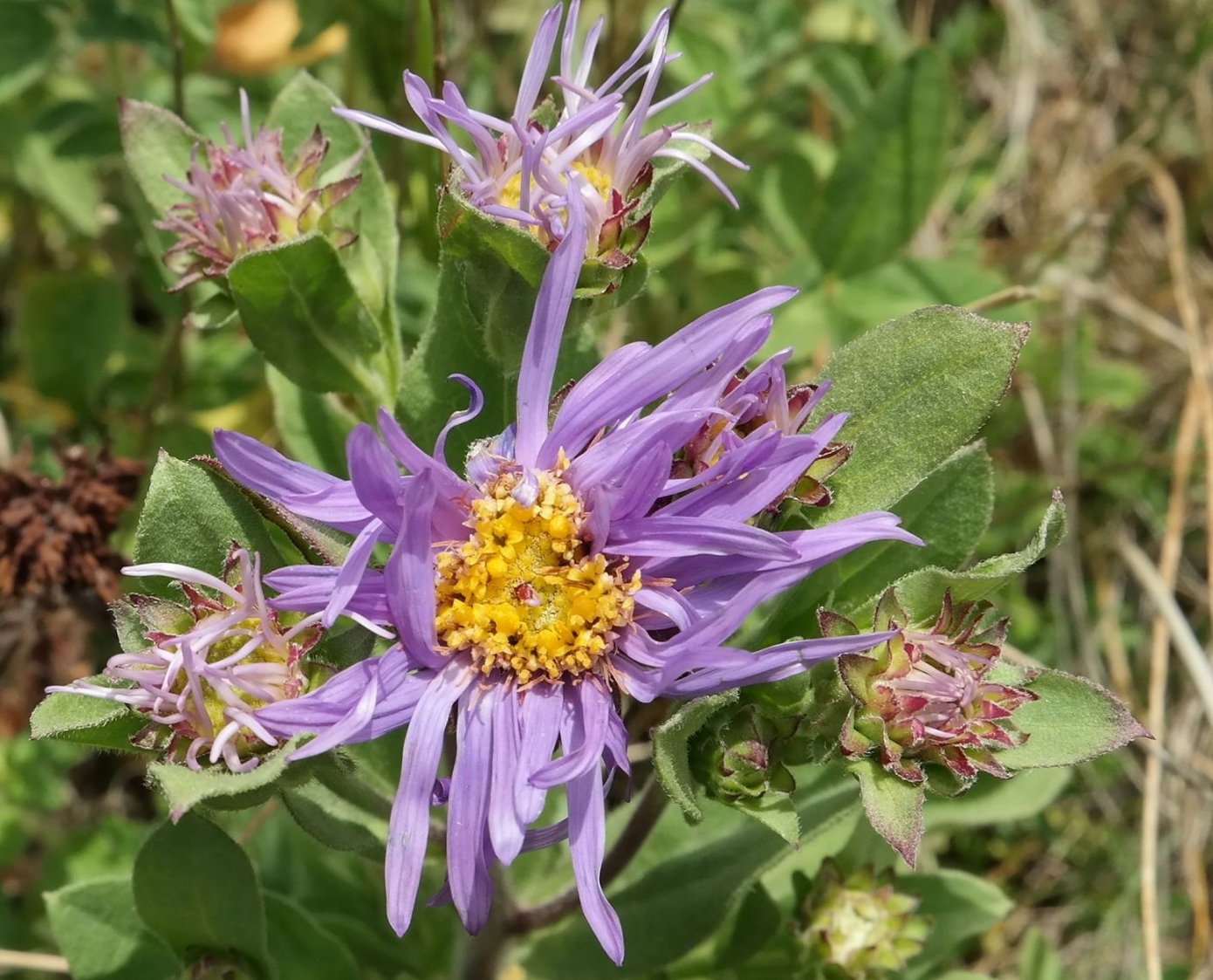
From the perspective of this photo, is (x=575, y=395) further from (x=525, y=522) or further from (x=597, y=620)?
(x=597, y=620)

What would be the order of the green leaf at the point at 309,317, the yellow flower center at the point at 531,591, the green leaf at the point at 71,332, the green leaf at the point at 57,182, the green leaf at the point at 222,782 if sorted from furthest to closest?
the green leaf at the point at 57,182 → the green leaf at the point at 71,332 → the green leaf at the point at 309,317 → the yellow flower center at the point at 531,591 → the green leaf at the point at 222,782

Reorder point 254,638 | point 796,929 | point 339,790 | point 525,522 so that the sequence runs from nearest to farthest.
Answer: point 254,638
point 525,522
point 339,790
point 796,929

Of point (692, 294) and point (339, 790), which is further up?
point (692, 294)

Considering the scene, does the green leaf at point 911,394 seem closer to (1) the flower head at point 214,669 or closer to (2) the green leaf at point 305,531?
(2) the green leaf at point 305,531

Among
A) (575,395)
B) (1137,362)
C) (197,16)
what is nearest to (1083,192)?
A: (1137,362)

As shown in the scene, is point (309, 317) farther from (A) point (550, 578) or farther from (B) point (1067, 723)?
(B) point (1067, 723)

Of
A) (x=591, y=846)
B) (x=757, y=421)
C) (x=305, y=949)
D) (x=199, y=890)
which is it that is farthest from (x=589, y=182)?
(x=305, y=949)

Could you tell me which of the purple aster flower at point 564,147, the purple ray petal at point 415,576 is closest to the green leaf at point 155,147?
the purple aster flower at point 564,147

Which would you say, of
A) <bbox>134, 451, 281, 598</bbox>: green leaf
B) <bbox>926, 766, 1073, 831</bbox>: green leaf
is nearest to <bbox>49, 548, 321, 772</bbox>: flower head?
<bbox>134, 451, 281, 598</bbox>: green leaf
